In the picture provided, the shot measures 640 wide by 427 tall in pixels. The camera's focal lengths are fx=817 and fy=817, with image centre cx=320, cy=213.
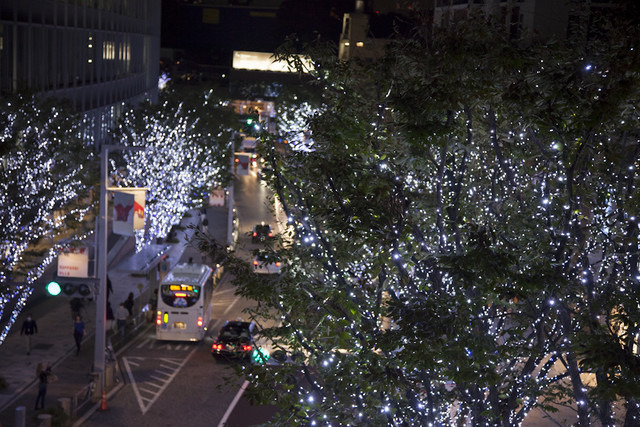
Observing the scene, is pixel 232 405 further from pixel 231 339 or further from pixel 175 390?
pixel 231 339

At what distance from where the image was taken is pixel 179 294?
2900 centimetres

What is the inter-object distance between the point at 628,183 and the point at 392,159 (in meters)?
2.14

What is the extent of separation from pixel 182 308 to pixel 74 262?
6.68 m

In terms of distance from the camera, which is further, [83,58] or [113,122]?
[113,122]

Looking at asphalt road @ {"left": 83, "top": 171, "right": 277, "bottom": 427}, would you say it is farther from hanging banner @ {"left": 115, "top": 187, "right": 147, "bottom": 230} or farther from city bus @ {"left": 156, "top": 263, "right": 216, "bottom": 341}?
hanging banner @ {"left": 115, "top": 187, "right": 147, "bottom": 230}

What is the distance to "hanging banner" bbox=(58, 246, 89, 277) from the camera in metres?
22.6

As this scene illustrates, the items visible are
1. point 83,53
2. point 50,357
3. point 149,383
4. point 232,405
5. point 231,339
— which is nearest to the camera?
point 232,405

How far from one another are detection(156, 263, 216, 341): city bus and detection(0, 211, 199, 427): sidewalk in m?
1.71

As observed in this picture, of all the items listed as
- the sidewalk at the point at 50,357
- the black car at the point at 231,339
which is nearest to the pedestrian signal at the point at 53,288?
the sidewalk at the point at 50,357

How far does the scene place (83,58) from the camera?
4012 cm

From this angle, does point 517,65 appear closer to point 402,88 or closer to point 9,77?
point 402,88

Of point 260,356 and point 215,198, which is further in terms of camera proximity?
point 215,198

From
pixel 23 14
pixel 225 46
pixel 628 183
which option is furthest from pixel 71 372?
pixel 225 46

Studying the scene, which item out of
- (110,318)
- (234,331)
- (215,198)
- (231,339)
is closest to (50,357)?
(110,318)
